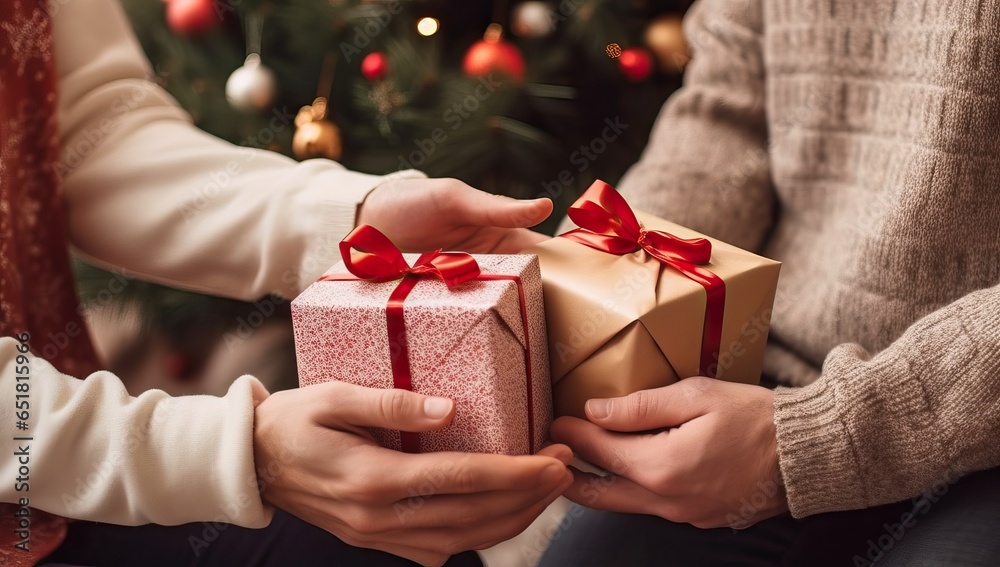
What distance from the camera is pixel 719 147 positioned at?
0.94m

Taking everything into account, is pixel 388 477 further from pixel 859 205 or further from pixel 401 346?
pixel 859 205

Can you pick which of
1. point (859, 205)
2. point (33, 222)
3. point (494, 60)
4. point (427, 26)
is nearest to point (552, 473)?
point (859, 205)

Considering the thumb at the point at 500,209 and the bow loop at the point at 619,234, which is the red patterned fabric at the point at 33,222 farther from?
Result: the bow loop at the point at 619,234

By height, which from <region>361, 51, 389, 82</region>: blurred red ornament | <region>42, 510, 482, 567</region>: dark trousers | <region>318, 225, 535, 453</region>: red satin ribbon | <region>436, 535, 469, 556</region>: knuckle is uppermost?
<region>361, 51, 389, 82</region>: blurred red ornament

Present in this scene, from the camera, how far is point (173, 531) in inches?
27.6

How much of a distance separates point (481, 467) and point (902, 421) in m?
0.34

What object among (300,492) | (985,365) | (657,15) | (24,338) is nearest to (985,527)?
(985,365)

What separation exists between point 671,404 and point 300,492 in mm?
318

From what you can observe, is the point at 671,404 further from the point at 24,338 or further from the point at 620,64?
the point at 620,64

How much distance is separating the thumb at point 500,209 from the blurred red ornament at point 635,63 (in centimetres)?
62

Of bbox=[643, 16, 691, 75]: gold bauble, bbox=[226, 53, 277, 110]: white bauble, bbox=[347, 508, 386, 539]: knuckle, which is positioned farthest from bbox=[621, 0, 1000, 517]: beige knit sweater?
bbox=[226, 53, 277, 110]: white bauble

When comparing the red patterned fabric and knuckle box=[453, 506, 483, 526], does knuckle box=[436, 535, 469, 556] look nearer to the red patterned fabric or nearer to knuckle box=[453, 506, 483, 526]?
knuckle box=[453, 506, 483, 526]

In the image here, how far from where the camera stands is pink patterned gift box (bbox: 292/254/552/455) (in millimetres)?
595

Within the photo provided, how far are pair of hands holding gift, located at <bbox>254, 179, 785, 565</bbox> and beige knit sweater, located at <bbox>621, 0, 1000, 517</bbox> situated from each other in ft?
0.16
